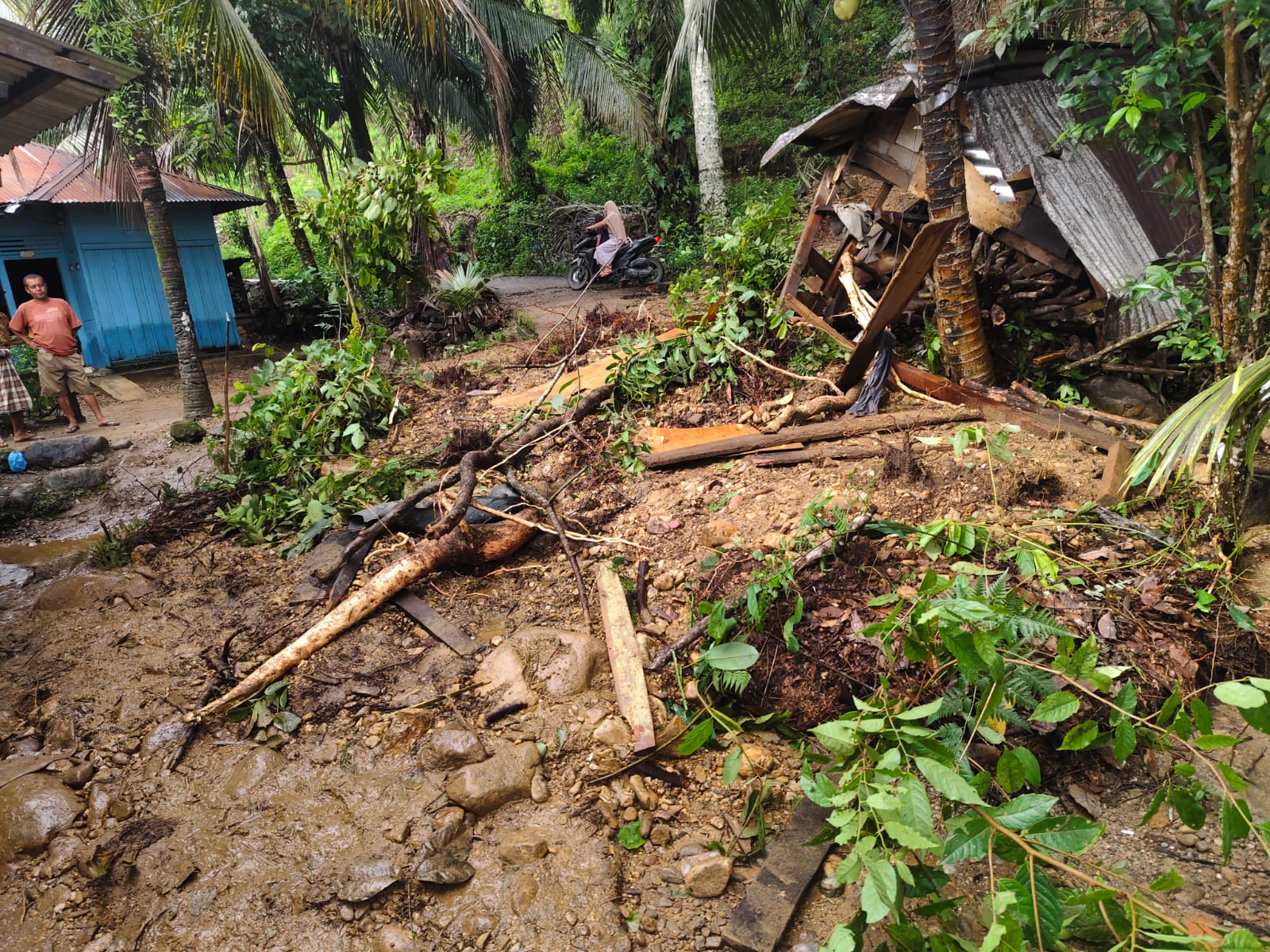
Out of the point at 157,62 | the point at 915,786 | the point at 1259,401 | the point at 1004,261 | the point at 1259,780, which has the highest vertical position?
the point at 157,62

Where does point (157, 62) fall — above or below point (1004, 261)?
above

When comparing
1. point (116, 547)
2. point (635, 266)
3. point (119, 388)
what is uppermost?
point (635, 266)

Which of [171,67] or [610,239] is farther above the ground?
[171,67]

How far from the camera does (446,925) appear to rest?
2406mm

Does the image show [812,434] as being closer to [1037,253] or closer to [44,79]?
[1037,253]

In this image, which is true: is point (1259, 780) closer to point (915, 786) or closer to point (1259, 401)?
point (1259, 401)

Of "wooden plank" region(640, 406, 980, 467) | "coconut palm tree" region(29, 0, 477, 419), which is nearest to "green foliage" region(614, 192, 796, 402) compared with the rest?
"wooden plank" region(640, 406, 980, 467)

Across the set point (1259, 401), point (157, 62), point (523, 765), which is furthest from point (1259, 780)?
point (157, 62)

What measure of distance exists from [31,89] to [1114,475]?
6234mm

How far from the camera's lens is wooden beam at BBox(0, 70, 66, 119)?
4.04 meters

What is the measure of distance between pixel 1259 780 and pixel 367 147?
14.5m

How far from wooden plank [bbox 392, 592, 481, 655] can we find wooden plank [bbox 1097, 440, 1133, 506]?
3.22m

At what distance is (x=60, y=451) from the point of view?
6953mm

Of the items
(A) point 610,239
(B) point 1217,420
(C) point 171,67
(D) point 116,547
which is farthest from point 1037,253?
(A) point 610,239
